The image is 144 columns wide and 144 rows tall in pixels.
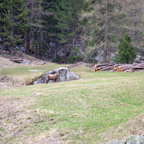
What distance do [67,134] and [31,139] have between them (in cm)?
92

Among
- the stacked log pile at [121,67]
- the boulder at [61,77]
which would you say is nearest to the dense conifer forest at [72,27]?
the stacked log pile at [121,67]

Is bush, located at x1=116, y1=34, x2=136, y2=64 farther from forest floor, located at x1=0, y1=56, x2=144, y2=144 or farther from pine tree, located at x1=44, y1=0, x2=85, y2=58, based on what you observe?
pine tree, located at x1=44, y1=0, x2=85, y2=58

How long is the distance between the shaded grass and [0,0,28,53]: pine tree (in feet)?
81.0

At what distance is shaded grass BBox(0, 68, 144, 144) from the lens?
16.5 feet

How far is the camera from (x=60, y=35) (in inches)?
1532

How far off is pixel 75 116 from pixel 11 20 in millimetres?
29283

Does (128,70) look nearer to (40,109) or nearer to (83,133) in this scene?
(40,109)

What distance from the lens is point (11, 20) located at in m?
31.8

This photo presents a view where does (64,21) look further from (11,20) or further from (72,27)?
(11,20)

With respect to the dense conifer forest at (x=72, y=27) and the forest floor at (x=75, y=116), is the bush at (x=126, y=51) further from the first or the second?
the forest floor at (x=75, y=116)

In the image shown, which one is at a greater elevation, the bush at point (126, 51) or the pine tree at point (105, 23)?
the pine tree at point (105, 23)

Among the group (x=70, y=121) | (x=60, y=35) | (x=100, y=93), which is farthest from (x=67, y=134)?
(x=60, y=35)

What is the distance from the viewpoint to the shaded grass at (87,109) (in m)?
5.04

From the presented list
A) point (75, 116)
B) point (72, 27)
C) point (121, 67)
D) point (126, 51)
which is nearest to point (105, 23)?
point (126, 51)
